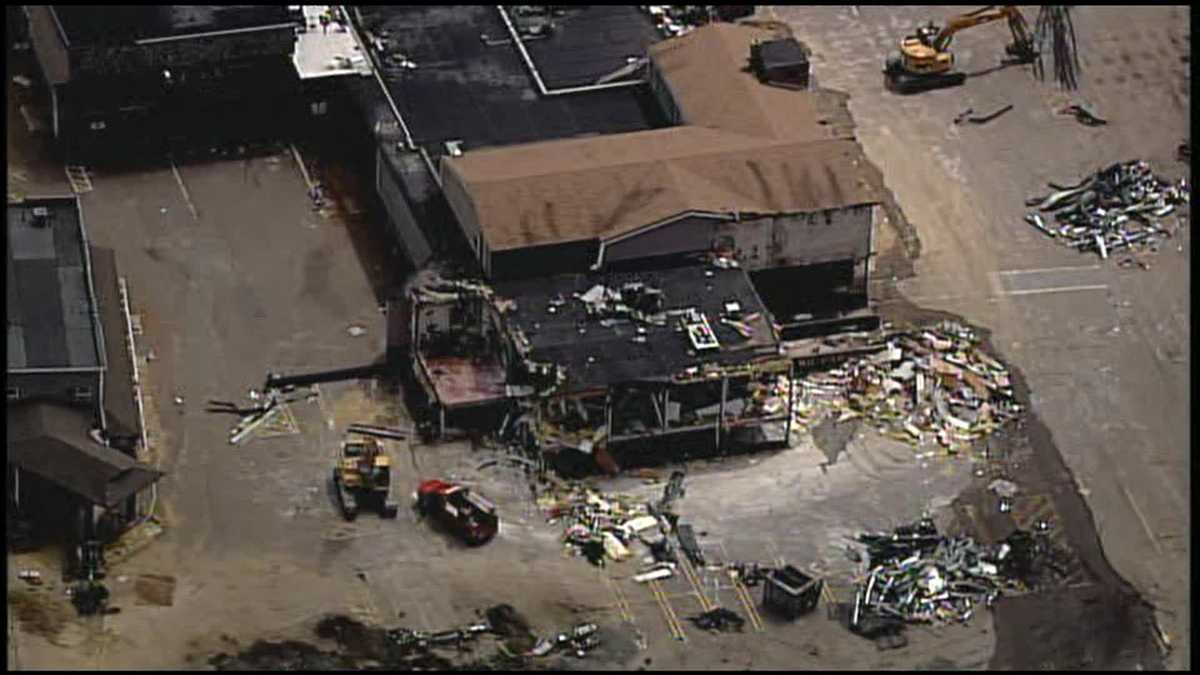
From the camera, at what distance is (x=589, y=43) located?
100 meters

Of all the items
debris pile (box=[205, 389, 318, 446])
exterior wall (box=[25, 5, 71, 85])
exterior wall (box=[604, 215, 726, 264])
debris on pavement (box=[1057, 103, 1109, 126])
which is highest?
exterior wall (box=[25, 5, 71, 85])

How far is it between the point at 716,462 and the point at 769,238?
845cm

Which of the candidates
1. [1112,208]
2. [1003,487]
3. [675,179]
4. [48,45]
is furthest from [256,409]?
[1112,208]

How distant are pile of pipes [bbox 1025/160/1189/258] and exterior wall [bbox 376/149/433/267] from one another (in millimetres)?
20144

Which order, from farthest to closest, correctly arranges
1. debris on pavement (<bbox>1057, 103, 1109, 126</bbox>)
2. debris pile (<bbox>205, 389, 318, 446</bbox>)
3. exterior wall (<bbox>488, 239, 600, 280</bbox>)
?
debris on pavement (<bbox>1057, 103, 1109, 126</bbox>) < exterior wall (<bbox>488, 239, 600, 280</bbox>) < debris pile (<bbox>205, 389, 318, 446</bbox>)

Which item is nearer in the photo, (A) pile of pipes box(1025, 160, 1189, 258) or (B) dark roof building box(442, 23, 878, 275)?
(B) dark roof building box(442, 23, 878, 275)

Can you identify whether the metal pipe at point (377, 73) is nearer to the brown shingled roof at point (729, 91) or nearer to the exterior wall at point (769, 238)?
the brown shingled roof at point (729, 91)

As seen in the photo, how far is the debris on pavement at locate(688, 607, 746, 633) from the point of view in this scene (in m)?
77.6

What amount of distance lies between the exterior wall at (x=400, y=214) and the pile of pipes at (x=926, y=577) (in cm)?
1738

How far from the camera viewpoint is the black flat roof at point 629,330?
8388 cm

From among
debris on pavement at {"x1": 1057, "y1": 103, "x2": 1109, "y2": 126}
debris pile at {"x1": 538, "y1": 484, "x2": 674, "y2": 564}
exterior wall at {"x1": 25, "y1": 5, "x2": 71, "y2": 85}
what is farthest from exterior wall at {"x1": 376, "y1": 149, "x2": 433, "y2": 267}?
debris on pavement at {"x1": 1057, "y1": 103, "x2": 1109, "y2": 126}

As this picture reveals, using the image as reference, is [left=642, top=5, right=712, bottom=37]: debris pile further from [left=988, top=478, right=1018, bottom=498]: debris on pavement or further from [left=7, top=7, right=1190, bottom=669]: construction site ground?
[left=988, top=478, right=1018, bottom=498]: debris on pavement

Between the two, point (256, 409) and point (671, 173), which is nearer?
point (256, 409)

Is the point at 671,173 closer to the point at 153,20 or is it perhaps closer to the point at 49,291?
the point at 49,291
